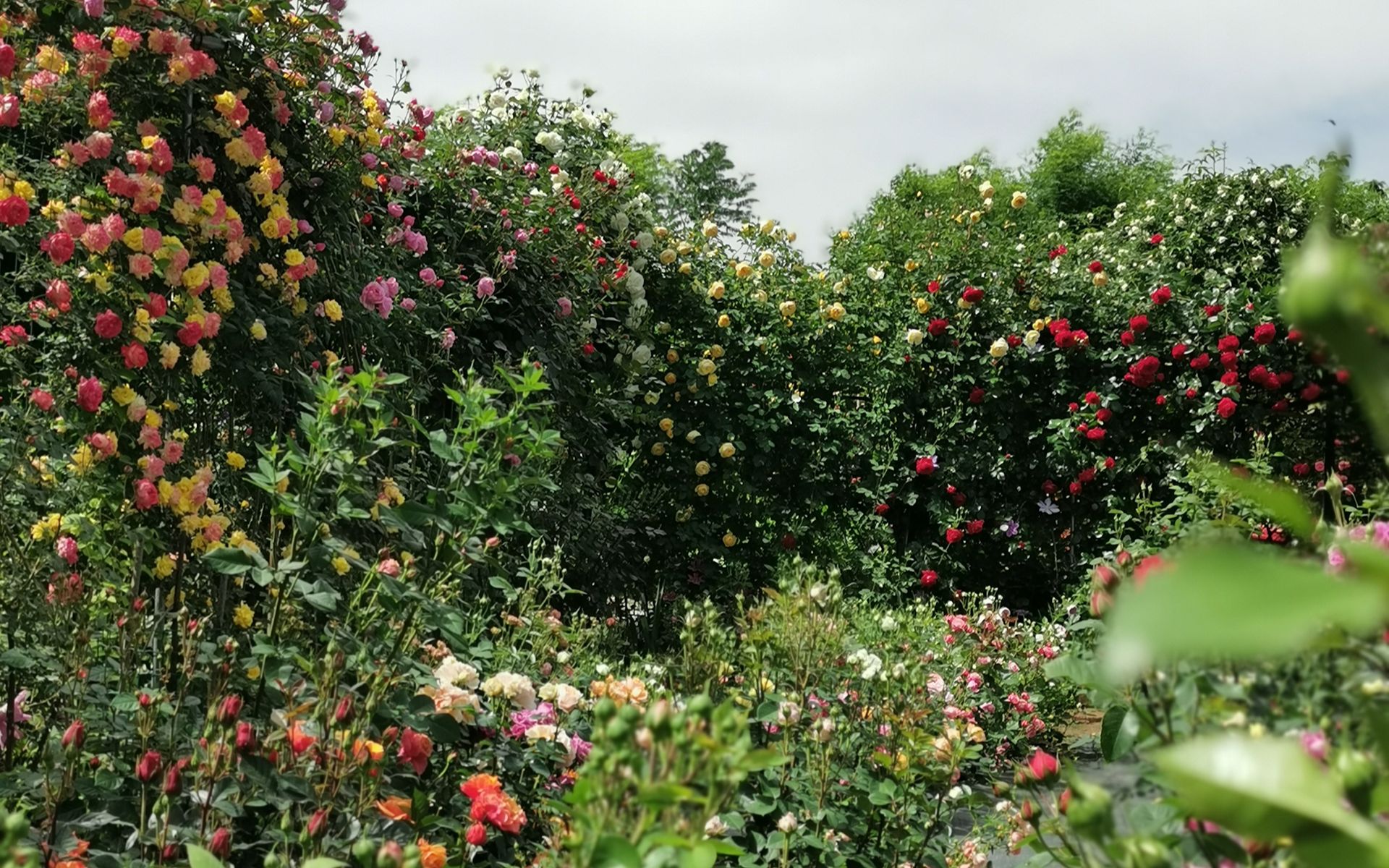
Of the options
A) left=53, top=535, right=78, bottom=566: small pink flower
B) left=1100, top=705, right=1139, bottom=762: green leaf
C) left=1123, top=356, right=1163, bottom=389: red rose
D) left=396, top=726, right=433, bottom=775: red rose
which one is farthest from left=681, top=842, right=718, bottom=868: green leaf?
left=1123, top=356, right=1163, bottom=389: red rose

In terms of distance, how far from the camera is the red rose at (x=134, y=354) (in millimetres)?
2195

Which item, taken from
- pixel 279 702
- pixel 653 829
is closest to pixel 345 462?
pixel 279 702

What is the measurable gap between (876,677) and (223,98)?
1.84m

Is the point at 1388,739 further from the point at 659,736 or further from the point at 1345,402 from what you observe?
the point at 659,736

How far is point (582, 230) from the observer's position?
465cm

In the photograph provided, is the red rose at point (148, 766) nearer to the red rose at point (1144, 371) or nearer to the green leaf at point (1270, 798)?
the green leaf at point (1270, 798)

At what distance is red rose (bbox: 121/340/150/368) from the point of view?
2195 millimetres

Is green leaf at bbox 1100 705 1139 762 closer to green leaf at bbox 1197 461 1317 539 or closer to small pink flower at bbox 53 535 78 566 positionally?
green leaf at bbox 1197 461 1317 539

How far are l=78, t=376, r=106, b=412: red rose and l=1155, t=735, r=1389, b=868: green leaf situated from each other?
2.21 metres

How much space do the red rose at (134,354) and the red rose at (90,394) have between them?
0.24ft

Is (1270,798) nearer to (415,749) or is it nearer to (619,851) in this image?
(619,851)

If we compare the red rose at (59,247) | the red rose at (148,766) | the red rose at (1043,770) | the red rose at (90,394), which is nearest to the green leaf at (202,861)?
the red rose at (148,766)

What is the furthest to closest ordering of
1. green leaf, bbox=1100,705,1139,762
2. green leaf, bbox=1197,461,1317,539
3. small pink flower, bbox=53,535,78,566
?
small pink flower, bbox=53,535,78,566 < green leaf, bbox=1100,705,1139,762 < green leaf, bbox=1197,461,1317,539

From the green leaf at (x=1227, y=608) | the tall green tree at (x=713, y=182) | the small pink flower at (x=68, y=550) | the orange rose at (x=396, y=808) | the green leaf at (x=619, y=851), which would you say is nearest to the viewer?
the green leaf at (x=1227, y=608)
